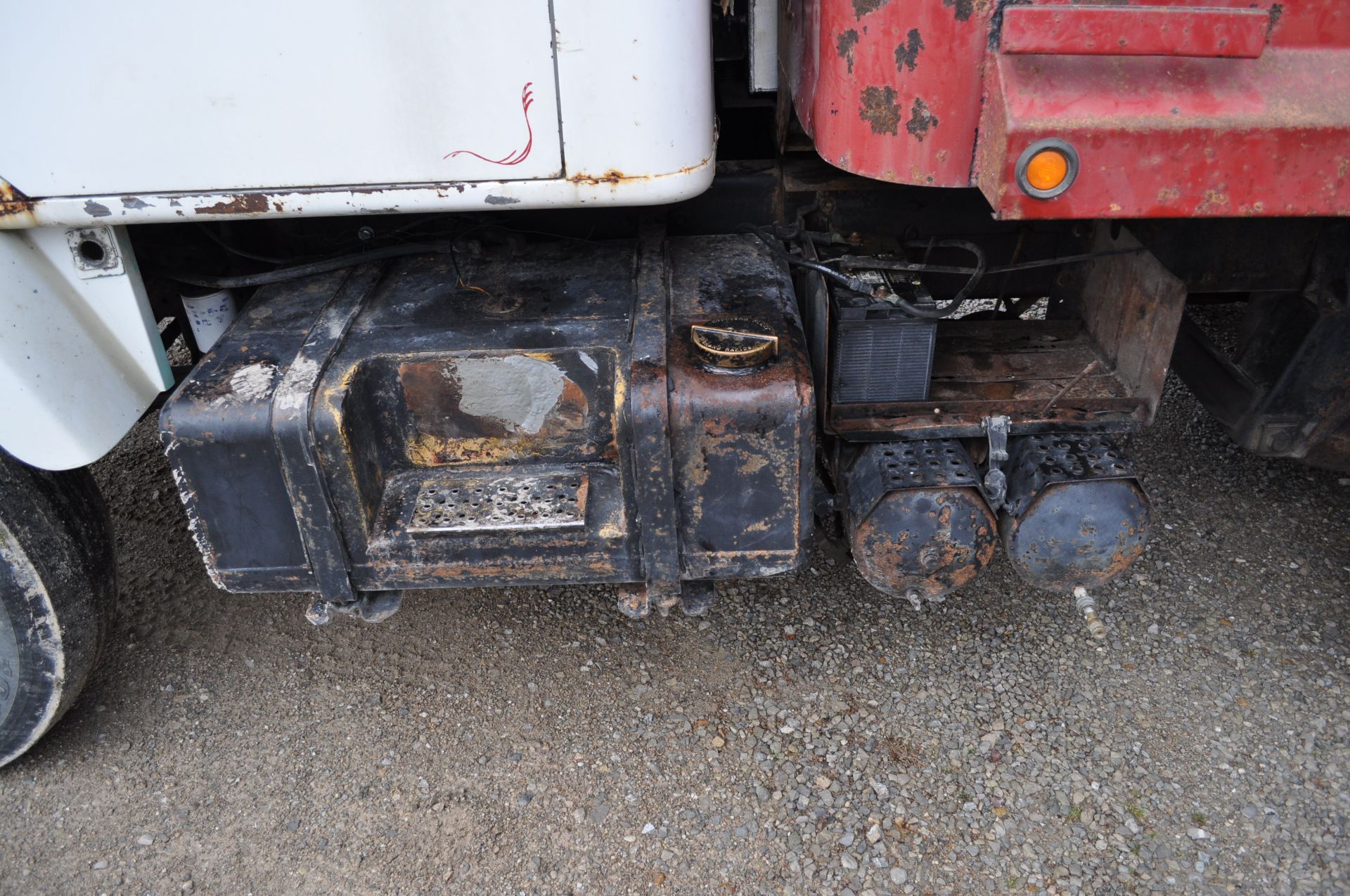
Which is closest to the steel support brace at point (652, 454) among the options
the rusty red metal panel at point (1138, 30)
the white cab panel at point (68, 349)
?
the rusty red metal panel at point (1138, 30)

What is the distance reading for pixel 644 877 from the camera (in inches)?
72.6

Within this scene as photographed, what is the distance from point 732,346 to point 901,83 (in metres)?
0.51

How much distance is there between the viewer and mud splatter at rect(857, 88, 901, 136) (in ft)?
4.85

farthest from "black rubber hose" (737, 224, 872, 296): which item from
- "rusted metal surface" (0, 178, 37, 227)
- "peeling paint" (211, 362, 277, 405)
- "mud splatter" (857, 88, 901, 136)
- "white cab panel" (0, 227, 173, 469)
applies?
"rusted metal surface" (0, 178, 37, 227)

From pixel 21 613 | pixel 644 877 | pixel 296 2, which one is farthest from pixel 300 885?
pixel 296 2

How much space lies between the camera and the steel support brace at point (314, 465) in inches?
63.7

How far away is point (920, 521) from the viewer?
1.78 m

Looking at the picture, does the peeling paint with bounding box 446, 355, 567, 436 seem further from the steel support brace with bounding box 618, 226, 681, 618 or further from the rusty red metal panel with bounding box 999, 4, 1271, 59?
the rusty red metal panel with bounding box 999, 4, 1271, 59

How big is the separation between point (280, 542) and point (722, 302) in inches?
37.7

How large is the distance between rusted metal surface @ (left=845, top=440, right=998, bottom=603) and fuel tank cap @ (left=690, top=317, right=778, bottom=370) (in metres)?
0.37

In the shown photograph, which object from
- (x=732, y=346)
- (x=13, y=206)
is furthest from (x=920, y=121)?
(x=13, y=206)

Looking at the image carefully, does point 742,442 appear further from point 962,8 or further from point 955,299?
point 962,8

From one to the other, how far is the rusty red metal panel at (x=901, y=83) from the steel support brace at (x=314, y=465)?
100cm

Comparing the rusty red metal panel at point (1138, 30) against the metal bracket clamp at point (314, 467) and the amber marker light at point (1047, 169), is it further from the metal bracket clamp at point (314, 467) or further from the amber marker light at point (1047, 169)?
the metal bracket clamp at point (314, 467)
